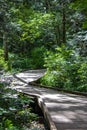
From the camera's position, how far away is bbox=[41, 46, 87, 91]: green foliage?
11242 mm

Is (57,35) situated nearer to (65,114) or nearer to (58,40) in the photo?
(58,40)

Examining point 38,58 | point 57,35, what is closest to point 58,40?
point 57,35

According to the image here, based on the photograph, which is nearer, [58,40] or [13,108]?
[13,108]

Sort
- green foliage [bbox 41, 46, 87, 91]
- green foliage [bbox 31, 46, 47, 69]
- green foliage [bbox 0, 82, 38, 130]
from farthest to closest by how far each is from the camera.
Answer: green foliage [bbox 31, 46, 47, 69] < green foliage [bbox 41, 46, 87, 91] < green foliage [bbox 0, 82, 38, 130]

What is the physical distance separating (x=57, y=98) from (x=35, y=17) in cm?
1615

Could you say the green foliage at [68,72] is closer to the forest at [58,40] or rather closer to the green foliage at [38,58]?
the forest at [58,40]

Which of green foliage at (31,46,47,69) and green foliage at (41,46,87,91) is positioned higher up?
green foliage at (41,46,87,91)

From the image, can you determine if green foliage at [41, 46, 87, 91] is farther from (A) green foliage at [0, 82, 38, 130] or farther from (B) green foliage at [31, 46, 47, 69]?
(B) green foliage at [31, 46, 47, 69]

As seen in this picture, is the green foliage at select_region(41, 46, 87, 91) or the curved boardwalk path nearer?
the curved boardwalk path

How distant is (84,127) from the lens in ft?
17.4

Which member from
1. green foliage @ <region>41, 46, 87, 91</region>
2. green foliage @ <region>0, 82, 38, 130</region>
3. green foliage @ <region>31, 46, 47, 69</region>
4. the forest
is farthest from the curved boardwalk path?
green foliage @ <region>31, 46, 47, 69</region>

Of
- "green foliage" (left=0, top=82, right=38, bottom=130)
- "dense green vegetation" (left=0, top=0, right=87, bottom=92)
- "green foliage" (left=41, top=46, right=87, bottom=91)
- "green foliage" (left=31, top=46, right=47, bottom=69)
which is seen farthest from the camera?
"green foliage" (left=31, top=46, right=47, bottom=69)

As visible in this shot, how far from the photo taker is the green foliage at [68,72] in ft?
36.9

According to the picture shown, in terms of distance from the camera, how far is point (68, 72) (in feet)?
39.8
